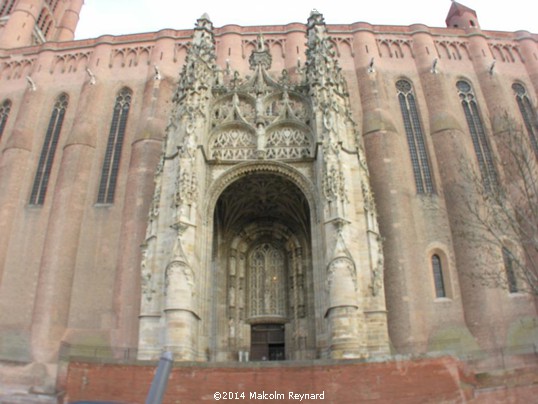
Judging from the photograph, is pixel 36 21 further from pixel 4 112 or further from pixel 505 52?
pixel 505 52

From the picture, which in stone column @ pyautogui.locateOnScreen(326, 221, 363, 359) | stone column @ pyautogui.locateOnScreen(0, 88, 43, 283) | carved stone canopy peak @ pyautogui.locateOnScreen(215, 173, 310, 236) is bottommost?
stone column @ pyautogui.locateOnScreen(326, 221, 363, 359)

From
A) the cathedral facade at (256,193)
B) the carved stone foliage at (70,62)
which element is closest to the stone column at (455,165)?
the cathedral facade at (256,193)

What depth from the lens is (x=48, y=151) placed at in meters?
23.7

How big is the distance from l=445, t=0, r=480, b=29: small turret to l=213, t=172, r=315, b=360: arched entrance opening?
23.0 m

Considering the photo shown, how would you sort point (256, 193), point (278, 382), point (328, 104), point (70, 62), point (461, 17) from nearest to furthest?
point (278, 382), point (328, 104), point (256, 193), point (70, 62), point (461, 17)

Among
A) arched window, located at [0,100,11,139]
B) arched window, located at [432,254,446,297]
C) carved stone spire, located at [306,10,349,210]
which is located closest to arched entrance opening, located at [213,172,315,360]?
carved stone spire, located at [306,10,349,210]

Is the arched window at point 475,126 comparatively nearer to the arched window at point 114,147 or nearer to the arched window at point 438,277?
the arched window at point 438,277

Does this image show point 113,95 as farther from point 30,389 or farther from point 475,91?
point 475,91

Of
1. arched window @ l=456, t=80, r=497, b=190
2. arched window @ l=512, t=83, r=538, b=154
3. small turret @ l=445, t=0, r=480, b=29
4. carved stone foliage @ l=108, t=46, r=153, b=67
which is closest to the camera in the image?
arched window @ l=456, t=80, r=497, b=190

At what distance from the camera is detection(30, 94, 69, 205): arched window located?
22.5 metres

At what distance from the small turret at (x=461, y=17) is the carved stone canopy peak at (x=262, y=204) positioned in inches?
894

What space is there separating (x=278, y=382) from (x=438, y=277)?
1178 centimetres

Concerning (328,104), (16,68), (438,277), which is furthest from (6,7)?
(438,277)

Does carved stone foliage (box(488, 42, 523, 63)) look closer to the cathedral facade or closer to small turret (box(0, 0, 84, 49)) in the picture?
the cathedral facade
